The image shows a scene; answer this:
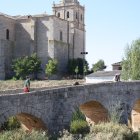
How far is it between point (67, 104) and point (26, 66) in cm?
3673

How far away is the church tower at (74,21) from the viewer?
60.7 meters

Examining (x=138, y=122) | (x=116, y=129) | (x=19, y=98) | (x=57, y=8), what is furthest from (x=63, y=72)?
(x=19, y=98)

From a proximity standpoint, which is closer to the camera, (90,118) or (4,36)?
(90,118)

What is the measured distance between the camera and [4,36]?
183ft

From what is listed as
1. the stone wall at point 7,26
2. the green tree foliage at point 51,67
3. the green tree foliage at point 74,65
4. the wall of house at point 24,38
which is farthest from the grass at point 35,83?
the stone wall at point 7,26

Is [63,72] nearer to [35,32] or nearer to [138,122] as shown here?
[35,32]

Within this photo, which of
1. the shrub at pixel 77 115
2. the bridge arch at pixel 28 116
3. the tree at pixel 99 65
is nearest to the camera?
the bridge arch at pixel 28 116

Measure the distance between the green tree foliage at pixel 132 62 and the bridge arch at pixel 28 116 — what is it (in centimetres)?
2171

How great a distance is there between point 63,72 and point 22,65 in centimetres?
717

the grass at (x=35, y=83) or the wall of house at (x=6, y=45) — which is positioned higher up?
the wall of house at (x=6, y=45)

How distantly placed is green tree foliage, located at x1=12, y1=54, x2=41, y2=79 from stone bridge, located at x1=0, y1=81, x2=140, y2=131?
95.9 feet

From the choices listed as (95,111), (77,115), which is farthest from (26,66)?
(77,115)

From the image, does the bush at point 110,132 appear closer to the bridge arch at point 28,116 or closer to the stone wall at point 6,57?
the bridge arch at point 28,116

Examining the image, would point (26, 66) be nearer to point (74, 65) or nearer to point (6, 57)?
point (6, 57)
